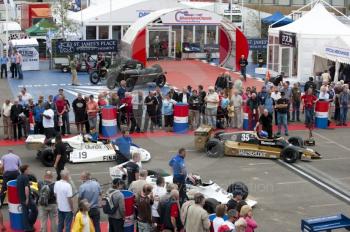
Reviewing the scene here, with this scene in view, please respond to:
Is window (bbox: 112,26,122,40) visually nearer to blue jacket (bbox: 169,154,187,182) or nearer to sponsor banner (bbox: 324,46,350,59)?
sponsor banner (bbox: 324,46,350,59)

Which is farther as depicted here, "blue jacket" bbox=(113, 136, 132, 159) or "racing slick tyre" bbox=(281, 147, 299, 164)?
"racing slick tyre" bbox=(281, 147, 299, 164)

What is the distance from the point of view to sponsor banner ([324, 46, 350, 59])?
2752 centimetres

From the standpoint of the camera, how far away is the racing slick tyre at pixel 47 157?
17.7 m

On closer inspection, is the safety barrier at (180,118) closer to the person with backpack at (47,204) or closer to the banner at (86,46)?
the person with backpack at (47,204)

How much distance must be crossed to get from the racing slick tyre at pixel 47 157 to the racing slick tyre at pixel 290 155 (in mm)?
6528

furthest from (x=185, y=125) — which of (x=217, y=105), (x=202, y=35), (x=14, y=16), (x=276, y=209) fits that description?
(x=14, y=16)

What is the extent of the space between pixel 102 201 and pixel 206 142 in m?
7.39

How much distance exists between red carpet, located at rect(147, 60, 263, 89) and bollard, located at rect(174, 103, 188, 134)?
899cm

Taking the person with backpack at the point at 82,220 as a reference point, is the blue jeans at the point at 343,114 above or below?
above

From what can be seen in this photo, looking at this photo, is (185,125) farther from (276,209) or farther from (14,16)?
(14,16)

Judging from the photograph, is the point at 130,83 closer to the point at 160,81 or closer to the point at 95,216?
the point at 160,81

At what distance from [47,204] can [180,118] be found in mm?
9983

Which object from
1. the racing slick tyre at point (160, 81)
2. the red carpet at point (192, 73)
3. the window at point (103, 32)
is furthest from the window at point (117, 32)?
the racing slick tyre at point (160, 81)

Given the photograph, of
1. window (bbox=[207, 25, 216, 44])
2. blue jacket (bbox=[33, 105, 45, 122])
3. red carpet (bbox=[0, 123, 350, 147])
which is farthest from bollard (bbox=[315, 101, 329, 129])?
window (bbox=[207, 25, 216, 44])
